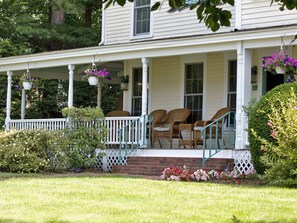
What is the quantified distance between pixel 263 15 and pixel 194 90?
3.64 metres

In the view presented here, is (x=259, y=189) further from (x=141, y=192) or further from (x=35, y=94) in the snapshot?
(x=35, y=94)

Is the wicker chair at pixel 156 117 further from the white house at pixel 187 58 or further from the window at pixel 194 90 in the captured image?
the window at pixel 194 90

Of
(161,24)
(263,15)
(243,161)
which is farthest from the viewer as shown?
(161,24)

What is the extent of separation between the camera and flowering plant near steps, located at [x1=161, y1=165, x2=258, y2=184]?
46.6ft

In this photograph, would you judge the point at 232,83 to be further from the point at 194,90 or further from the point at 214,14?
the point at 214,14

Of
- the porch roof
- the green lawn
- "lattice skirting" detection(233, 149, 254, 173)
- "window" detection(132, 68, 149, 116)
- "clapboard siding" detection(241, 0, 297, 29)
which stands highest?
"clapboard siding" detection(241, 0, 297, 29)

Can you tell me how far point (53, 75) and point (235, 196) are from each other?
46.2ft

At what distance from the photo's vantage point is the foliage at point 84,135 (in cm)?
1744

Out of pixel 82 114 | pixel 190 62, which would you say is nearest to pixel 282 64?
pixel 190 62

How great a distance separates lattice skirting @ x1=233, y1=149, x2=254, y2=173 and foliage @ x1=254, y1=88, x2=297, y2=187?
199 cm

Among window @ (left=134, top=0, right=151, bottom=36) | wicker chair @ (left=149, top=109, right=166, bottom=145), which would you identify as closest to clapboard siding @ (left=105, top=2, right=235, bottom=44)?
window @ (left=134, top=0, right=151, bottom=36)

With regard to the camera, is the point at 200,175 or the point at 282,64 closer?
the point at 200,175

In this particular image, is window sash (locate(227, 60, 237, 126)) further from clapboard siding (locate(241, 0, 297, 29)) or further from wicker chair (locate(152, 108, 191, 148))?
clapboard siding (locate(241, 0, 297, 29))

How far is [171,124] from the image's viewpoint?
1816cm
